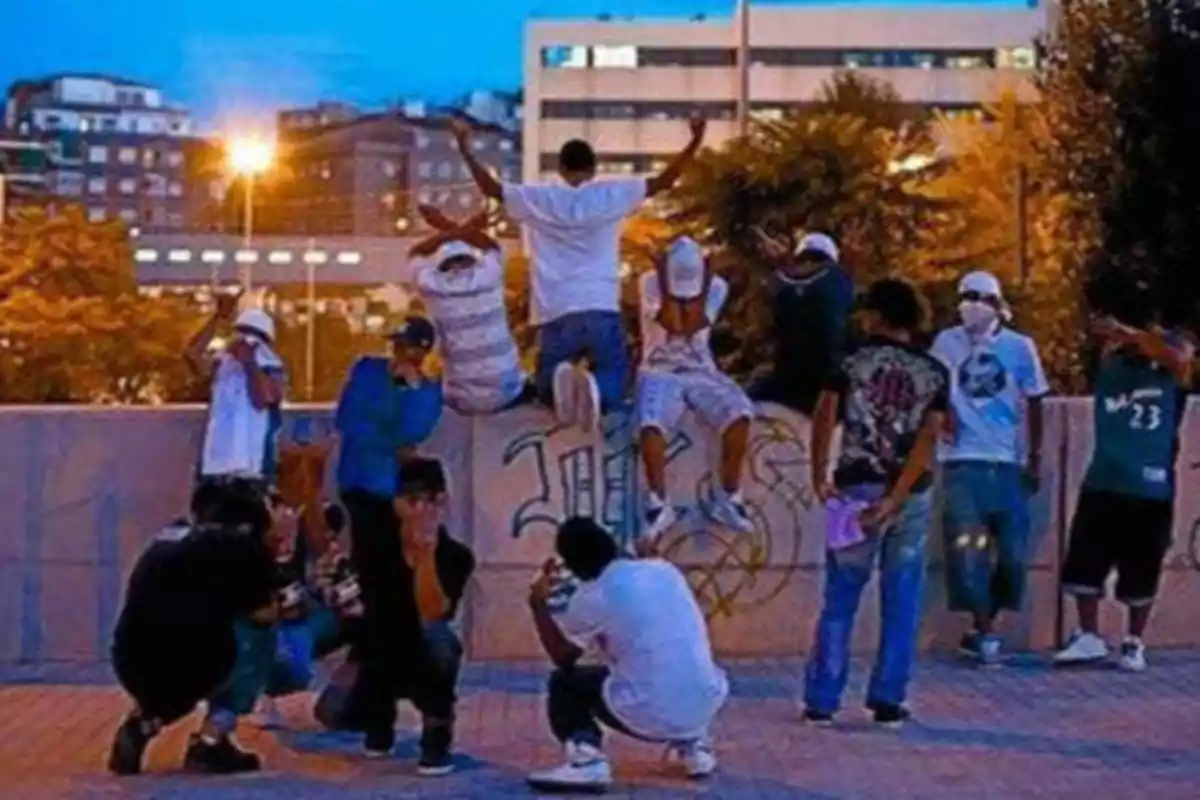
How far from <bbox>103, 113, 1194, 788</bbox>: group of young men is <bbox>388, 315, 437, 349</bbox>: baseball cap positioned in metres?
0.02

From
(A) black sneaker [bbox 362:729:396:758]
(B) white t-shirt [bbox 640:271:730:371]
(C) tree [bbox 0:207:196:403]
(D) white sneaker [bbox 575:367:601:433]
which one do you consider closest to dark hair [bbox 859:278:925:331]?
(B) white t-shirt [bbox 640:271:730:371]

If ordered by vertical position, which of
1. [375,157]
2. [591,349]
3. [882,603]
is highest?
[375,157]

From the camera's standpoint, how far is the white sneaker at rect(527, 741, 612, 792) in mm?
8781

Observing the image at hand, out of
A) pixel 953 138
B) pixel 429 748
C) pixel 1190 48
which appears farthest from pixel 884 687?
pixel 953 138

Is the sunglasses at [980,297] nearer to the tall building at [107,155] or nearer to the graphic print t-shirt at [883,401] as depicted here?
the graphic print t-shirt at [883,401]

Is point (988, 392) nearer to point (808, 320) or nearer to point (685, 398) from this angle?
point (808, 320)

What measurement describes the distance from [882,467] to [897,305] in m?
0.67

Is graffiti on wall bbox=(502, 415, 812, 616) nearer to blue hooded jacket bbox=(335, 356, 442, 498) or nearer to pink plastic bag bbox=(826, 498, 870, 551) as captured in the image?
blue hooded jacket bbox=(335, 356, 442, 498)

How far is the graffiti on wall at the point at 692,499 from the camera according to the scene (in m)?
12.5

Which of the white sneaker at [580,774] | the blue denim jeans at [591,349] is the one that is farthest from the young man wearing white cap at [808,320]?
the white sneaker at [580,774]

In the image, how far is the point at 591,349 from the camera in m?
12.1

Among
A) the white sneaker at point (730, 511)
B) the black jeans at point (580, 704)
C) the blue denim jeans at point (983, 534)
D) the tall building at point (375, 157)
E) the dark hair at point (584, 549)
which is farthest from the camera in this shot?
the tall building at point (375, 157)

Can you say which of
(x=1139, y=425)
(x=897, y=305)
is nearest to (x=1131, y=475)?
(x=1139, y=425)

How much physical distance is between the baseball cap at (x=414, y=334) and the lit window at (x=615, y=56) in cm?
11845
